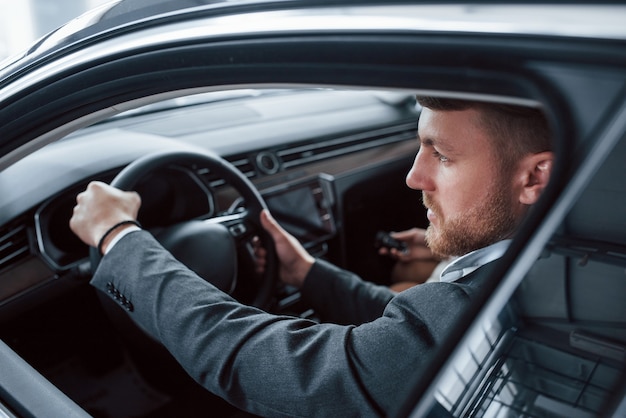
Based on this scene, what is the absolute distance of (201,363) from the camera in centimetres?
111

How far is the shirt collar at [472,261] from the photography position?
3.15 feet

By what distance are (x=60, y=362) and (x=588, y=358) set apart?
147 cm

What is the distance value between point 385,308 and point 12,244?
96 cm

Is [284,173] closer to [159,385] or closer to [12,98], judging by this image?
[159,385]

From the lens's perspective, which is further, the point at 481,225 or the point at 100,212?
the point at 100,212

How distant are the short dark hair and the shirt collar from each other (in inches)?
5.3

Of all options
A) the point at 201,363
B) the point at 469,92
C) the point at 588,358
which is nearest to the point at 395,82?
the point at 469,92

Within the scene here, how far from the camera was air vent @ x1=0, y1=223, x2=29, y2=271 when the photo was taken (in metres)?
1.54

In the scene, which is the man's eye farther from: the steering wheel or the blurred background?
the blurred background

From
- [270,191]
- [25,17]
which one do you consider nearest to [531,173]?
[270,191]

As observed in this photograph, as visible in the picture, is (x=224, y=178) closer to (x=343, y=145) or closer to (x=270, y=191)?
(x=270, y=191)

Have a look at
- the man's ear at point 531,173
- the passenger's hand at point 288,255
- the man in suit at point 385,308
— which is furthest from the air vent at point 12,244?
the man's ear at point 531,173

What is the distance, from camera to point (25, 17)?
4.25 metres

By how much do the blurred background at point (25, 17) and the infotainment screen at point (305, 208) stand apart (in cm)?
91
